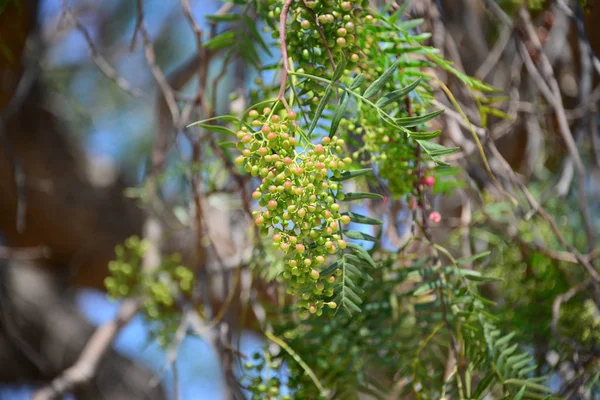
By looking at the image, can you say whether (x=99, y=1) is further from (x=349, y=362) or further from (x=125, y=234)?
(x=349, y=362)

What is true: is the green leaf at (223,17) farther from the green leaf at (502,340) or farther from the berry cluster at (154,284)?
the berry cluster at (154,284)

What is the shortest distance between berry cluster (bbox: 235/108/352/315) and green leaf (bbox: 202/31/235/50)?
0.94 feet

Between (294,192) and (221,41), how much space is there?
0.39 metres

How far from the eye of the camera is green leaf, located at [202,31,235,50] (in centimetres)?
77

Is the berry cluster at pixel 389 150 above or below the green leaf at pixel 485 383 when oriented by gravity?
above

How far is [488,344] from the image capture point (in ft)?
2.38

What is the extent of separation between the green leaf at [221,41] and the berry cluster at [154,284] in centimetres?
65

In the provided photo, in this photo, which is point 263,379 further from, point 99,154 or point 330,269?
point 99,154

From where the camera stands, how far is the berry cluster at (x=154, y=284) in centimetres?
127

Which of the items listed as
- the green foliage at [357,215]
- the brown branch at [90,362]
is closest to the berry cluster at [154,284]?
the brown branch at [90,362]

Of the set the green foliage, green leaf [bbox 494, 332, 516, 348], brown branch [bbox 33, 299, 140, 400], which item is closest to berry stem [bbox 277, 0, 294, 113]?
the green foliage

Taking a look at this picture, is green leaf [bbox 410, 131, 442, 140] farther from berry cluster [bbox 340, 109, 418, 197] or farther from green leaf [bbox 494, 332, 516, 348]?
green leaf [bbox 494, 332, 516, 348]

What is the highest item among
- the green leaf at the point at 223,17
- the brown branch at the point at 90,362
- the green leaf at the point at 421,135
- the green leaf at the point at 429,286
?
the green leaf at the point at 223,17

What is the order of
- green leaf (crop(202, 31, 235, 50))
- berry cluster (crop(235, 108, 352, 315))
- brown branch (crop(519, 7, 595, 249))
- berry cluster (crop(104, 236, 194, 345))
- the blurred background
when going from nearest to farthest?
1. berry cluster (crop(235, 108, 352, 315))
2. green leaf (crop(202, 31, 235, 50))
3. brown branch (crop(519, 7, 595, 249))
4. berry cluster (crop(104, 236, 194, 345))
5. the blurred background
